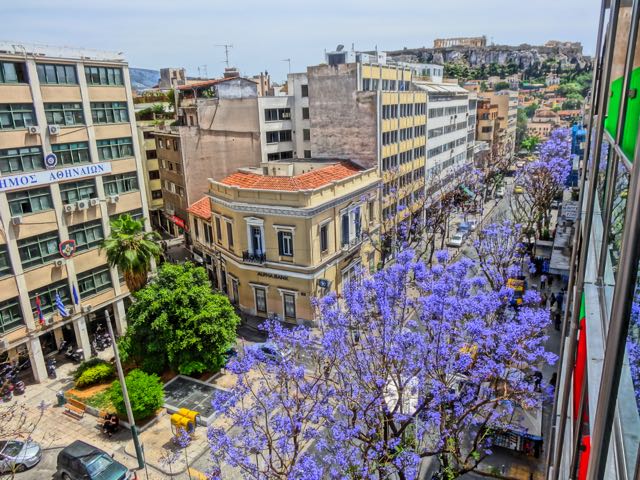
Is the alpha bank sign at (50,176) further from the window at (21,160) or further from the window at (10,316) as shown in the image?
the window at (10,316)

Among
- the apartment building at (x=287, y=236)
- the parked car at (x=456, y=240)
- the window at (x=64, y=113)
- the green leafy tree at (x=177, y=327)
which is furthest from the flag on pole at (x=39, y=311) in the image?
the parked car at (x=456, y=240)

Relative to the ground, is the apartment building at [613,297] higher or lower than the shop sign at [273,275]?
higher

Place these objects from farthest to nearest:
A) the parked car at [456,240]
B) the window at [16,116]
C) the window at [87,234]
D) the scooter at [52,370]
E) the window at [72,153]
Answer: the parked car at [456,240] → the window at [87,234] → the window at [72,153] → the scooter at [52,370] → the window at [16,116]

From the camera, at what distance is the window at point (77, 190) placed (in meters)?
28.5

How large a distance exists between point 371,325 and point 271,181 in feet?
53.6

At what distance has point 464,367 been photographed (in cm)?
1487

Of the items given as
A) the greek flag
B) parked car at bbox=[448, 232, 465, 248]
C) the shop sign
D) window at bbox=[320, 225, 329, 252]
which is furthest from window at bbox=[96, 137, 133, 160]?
parked car at bbox=[448, 232, 465, 248]

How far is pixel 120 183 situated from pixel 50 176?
5079mm

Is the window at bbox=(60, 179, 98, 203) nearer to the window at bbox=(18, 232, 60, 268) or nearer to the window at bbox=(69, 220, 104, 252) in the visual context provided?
the window at bbox=(69, 220, 104, 252)

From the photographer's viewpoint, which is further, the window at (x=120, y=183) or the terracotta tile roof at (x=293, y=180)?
the window at (x=120, y=183)

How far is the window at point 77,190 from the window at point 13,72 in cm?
611

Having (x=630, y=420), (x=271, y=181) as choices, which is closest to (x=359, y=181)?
(x=271, y=181)

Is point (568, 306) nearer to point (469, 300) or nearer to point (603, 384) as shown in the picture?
point (603, 384)

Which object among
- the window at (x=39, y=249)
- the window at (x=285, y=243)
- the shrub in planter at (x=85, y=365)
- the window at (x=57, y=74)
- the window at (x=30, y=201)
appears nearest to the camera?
the window at (x=30, y=201)
